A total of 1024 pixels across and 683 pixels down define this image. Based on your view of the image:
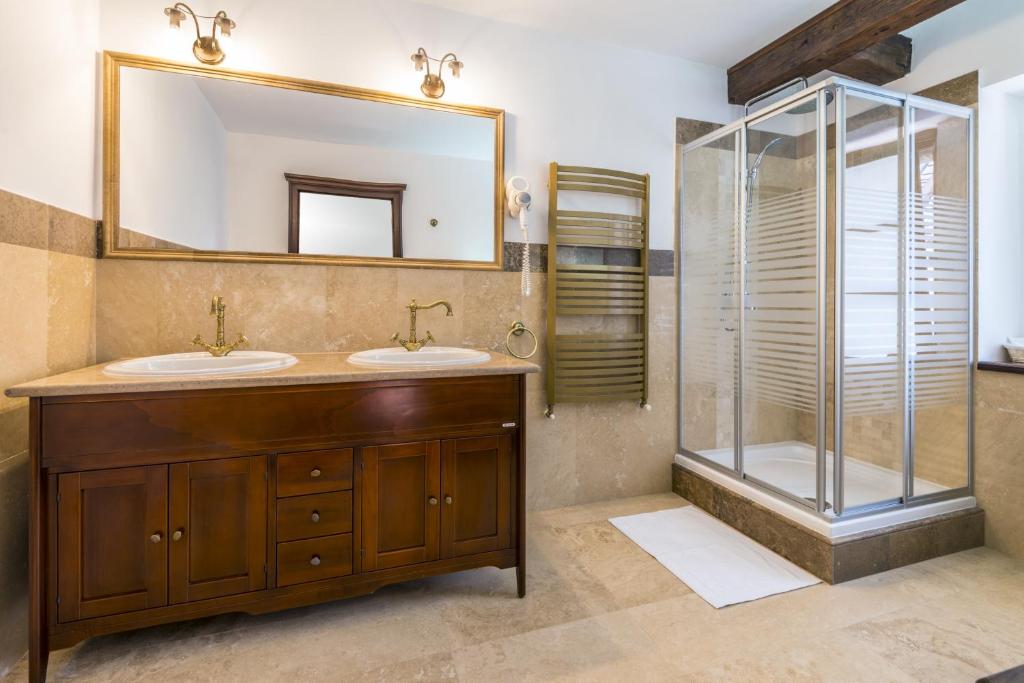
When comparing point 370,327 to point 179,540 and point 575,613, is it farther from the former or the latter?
point 575,613

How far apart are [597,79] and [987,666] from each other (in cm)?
276

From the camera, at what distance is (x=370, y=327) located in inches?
88.5

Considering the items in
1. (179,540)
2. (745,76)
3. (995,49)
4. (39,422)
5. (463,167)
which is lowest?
(179,540)

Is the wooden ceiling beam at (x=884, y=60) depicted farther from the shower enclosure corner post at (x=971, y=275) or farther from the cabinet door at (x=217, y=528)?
the cabinet door at (x=217, y=528)

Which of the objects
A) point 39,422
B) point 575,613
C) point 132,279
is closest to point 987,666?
point 575,613

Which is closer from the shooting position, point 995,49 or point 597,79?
point 995,49

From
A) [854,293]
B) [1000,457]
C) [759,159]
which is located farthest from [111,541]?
[1000,457]

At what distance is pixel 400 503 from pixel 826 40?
8.90 feet

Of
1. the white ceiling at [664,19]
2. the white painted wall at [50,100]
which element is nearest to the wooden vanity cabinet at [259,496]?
the white painted wall at [50,100]

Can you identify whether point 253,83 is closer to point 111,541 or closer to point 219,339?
point 219,339

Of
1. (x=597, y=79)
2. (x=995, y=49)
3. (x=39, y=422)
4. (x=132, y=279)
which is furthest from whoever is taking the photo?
(x=597, y=79)

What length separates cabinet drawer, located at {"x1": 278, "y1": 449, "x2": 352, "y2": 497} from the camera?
1573 millimetres

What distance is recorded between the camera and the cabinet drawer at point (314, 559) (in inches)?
62.4

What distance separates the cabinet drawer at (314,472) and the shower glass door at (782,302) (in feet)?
6.03
